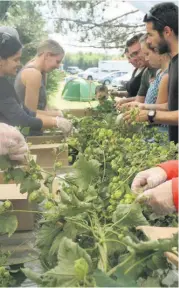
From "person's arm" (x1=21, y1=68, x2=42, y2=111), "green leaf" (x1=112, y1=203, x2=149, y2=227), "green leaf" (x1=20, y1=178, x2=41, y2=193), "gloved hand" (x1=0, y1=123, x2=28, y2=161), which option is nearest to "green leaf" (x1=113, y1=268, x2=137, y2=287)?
"green leaf" (x1=112, y1=203, x2=149, y2=227)

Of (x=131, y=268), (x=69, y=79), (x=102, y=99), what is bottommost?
(x=69, y=79)

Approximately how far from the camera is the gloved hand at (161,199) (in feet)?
3.28

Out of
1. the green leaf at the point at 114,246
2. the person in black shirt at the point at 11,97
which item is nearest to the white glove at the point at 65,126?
the person in black shirt at the point at 11,97

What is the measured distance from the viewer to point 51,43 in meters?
3.01

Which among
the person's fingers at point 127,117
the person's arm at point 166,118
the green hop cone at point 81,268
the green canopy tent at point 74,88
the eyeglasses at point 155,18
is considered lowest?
the green canopy tent at point 74,88

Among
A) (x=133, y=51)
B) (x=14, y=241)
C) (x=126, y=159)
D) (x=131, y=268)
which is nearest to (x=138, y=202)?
(x=131, y=268)

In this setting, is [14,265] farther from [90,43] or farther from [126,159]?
[90,43]

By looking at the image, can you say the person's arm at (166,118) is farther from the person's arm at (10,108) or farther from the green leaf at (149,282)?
the green leaf at (149,282)

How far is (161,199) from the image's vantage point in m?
1.00

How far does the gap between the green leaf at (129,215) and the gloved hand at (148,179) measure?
15 centimetres

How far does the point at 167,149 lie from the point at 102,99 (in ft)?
4.37

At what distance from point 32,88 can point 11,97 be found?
417 millimetres

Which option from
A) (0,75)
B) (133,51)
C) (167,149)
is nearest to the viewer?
(167,149)

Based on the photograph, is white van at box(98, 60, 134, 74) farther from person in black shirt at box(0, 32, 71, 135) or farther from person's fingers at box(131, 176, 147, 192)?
person's fingers at box(131, 176, 147, 192)
